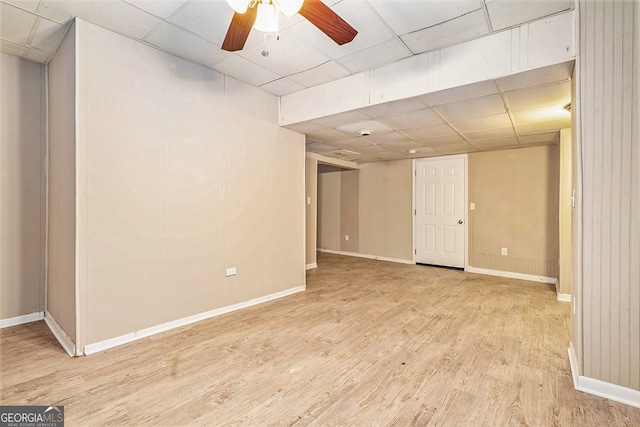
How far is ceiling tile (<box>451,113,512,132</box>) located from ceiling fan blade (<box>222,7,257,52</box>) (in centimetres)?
281

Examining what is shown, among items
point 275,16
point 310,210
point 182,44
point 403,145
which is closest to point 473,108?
point 403,145

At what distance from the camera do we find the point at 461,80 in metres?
2.58

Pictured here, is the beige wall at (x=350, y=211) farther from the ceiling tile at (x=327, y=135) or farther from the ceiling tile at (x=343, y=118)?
the ceiling tile at (x=343, y=118)

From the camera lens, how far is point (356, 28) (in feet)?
7.75

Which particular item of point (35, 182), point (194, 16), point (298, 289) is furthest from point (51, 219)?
point (298, 289)

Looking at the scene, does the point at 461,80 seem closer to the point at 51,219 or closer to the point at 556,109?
the point at 556,109

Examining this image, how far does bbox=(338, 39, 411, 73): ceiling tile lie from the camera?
2607mm

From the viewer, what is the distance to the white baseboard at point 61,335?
93.8 inches

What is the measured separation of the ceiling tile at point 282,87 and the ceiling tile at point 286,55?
25 cm

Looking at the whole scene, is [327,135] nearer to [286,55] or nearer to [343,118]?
[343,118]

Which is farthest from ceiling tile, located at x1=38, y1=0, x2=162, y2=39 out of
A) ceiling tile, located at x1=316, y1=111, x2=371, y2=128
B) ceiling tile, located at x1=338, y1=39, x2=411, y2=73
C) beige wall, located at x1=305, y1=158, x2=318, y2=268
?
beige wall, located at x1=305, y1=158, x2=318, y2=268

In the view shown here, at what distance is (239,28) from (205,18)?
68 cm

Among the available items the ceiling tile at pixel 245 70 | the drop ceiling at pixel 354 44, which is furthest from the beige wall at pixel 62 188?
the ceiling tile at pixel 245 70

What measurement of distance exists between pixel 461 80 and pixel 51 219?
13.4 feet
